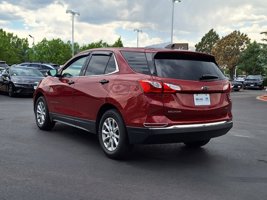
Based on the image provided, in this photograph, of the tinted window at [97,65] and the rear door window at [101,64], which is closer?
the rear door window at [101,64]

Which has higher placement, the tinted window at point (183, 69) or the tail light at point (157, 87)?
the tinted window at point (183, 69)

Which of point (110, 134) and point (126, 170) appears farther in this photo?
point (110, 134)

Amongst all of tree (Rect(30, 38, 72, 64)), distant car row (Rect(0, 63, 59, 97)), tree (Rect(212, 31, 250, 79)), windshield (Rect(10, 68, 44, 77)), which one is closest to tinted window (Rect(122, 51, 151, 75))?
distant car row (Rect(0, 63, 59, 97))

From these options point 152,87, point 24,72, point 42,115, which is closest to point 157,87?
point 152,87

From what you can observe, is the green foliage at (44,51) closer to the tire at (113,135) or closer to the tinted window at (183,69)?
the tire at (113,135)

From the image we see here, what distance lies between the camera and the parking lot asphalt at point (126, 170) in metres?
4.69

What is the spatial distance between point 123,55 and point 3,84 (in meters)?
14.2

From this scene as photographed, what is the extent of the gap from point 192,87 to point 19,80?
13.8 metres

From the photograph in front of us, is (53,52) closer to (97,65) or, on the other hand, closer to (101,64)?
(97,65)

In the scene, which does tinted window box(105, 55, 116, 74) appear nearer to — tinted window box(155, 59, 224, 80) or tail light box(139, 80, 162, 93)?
tinted window box(155, 59, 224, 80)

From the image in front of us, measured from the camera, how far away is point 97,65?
6.96 meters

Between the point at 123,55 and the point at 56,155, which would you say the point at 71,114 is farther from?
the point at 123,55

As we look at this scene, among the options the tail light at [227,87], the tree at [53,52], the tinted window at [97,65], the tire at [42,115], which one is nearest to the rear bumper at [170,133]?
the tail light at [227,87]

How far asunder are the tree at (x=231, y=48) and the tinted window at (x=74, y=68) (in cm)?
7411
